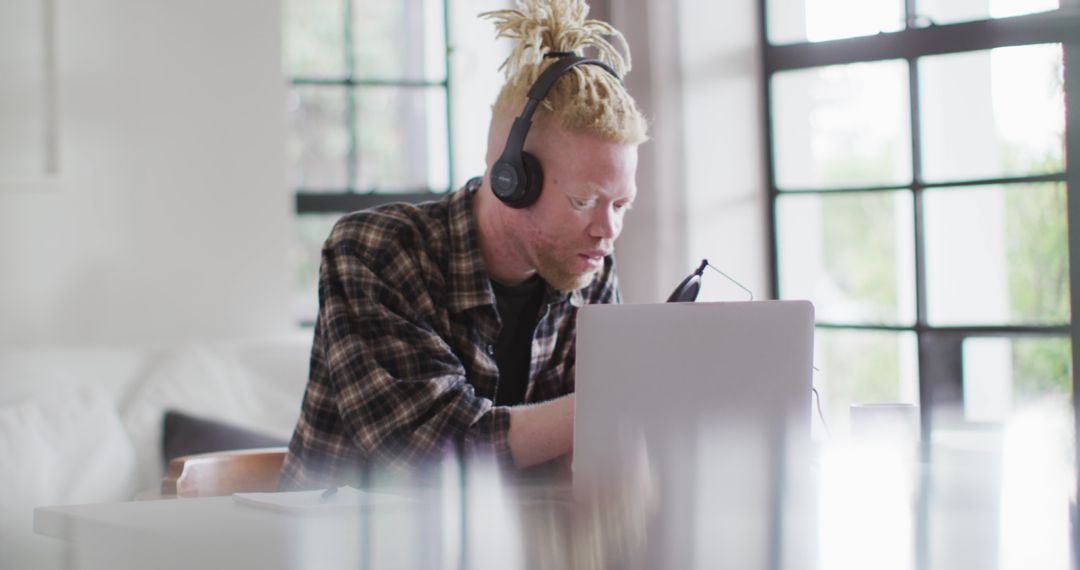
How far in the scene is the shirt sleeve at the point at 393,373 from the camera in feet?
4.68

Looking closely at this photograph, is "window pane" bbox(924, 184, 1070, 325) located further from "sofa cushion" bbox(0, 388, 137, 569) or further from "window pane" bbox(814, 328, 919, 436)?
"sofa cushion" bbox(0, 388, 137, 569)

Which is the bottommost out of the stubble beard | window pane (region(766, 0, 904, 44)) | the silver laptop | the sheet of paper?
the sheet of paper

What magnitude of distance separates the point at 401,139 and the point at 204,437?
1078mm

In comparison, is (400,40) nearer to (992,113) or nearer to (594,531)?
(992,113)

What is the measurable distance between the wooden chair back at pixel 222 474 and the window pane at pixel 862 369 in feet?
5.23

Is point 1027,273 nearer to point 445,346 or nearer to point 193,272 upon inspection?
point 445,346

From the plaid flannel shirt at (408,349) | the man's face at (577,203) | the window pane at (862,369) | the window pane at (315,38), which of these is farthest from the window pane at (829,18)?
the man's face at (577,203)

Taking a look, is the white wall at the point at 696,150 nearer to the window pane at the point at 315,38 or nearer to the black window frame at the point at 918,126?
the black window frame at the point at 918,126

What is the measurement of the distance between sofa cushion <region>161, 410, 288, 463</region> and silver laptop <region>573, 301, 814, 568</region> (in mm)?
1650

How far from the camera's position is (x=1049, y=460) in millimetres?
1376

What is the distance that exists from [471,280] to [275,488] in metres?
0.41

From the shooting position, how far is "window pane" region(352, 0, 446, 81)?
3.24 m

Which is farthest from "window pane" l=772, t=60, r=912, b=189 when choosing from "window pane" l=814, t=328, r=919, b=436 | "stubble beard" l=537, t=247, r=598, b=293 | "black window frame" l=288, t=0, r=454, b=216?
"stubble beard" l=537, t=247, r=598, b=293

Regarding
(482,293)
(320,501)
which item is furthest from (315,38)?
(320,501)
